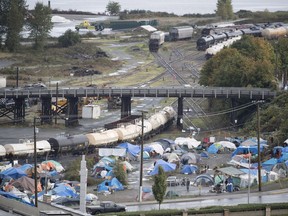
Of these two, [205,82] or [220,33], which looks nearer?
[205,82]

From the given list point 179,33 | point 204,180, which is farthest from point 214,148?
point 179,33

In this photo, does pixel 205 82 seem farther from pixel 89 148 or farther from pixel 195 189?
pixel 195 189

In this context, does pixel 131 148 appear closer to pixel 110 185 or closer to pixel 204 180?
pixel 204 180

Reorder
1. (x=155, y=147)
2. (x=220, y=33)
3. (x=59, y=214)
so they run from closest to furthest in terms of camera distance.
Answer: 1. (x=59, y=214)
2. (x=155, y=147)
3. (x=220, y=33)

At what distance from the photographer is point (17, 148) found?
72875 mm

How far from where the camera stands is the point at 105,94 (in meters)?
95.6

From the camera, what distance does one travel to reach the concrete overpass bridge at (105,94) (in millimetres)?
94688

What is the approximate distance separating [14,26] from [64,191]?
91.4m

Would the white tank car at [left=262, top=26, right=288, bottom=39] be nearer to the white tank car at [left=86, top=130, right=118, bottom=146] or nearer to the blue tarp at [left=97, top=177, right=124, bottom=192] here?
the white tank car at [left=86, top=130, right=118, bottom=146]

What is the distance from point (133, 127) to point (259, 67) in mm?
20558

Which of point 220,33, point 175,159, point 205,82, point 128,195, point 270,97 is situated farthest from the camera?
point 220,33

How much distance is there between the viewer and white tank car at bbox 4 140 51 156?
72.8 meters

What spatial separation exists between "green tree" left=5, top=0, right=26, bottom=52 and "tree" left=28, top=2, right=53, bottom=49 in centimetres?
339

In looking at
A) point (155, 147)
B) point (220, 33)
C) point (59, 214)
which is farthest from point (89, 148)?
point (220, 33)
